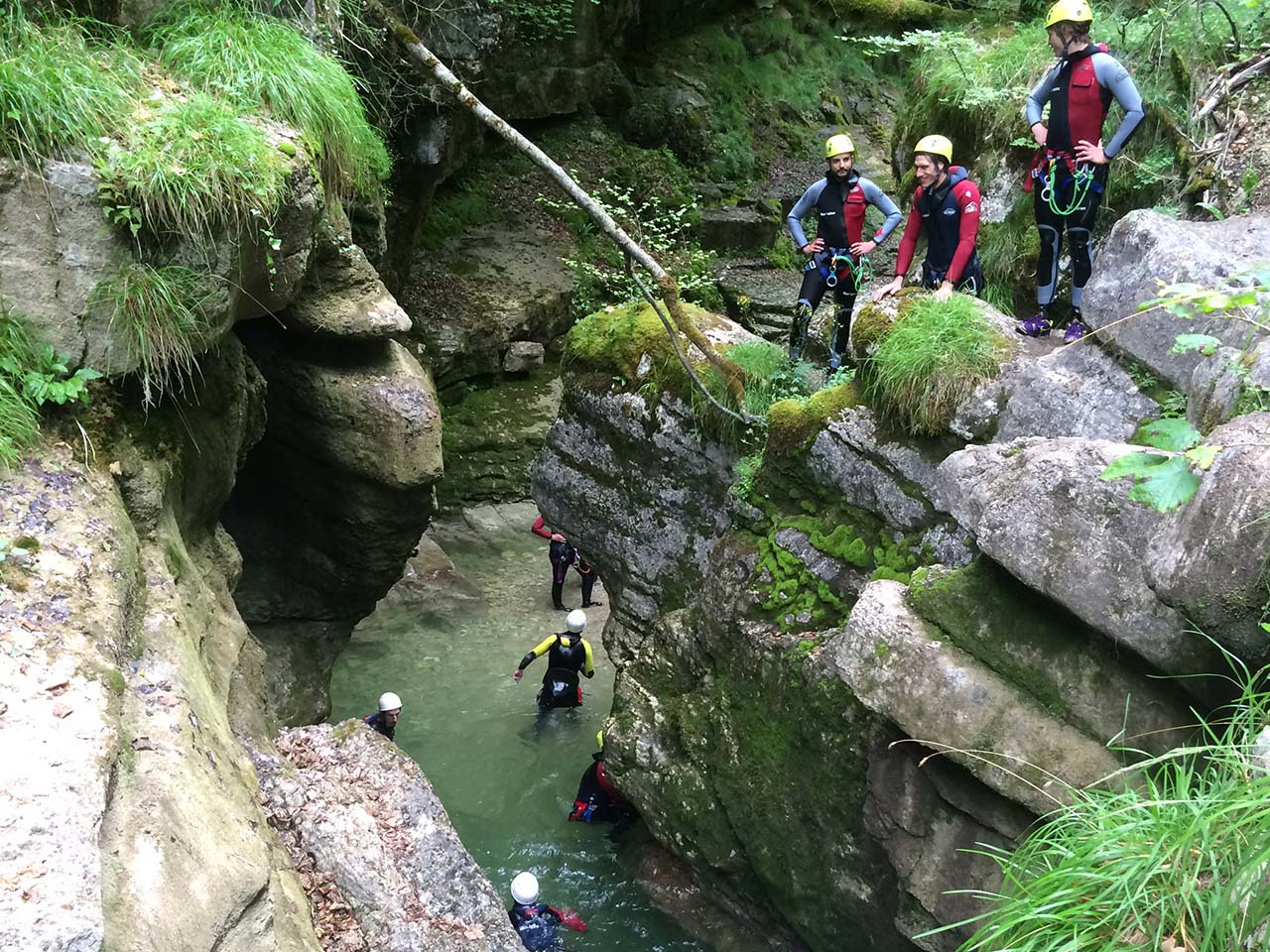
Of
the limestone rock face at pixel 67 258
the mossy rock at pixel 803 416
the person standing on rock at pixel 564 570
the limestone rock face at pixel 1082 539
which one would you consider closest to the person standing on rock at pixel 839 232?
the mossy rock at pixel 803 416

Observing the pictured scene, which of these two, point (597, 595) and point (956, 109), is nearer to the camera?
point (956, 109)

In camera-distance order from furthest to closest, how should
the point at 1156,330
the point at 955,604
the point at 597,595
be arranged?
the point at 597,595 < the point at 1156,330 < the point at 955,604

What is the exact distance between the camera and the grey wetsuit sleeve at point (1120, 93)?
5.33m

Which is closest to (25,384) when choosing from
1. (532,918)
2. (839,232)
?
(532,918)

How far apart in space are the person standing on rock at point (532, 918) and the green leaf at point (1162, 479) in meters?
5.23

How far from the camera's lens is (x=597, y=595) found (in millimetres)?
12844

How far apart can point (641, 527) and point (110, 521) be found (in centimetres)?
456

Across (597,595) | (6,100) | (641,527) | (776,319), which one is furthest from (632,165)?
(6,100)

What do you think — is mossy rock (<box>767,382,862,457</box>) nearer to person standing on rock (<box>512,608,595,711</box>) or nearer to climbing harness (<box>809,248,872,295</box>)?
climbing harness (<box>809,248,872,295</box>)

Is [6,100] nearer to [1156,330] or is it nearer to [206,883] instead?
[206,883]

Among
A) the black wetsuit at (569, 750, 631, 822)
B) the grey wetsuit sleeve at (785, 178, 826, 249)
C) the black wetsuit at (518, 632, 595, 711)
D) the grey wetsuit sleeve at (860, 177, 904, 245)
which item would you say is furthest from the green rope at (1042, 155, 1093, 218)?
the black wetsuit at (518, 632, 595, 711)

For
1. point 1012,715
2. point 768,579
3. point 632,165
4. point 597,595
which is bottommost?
point 597,595

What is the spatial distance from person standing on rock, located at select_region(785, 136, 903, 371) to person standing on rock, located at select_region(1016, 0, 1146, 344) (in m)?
1.14

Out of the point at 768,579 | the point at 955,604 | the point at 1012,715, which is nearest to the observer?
the point at 1012,715
